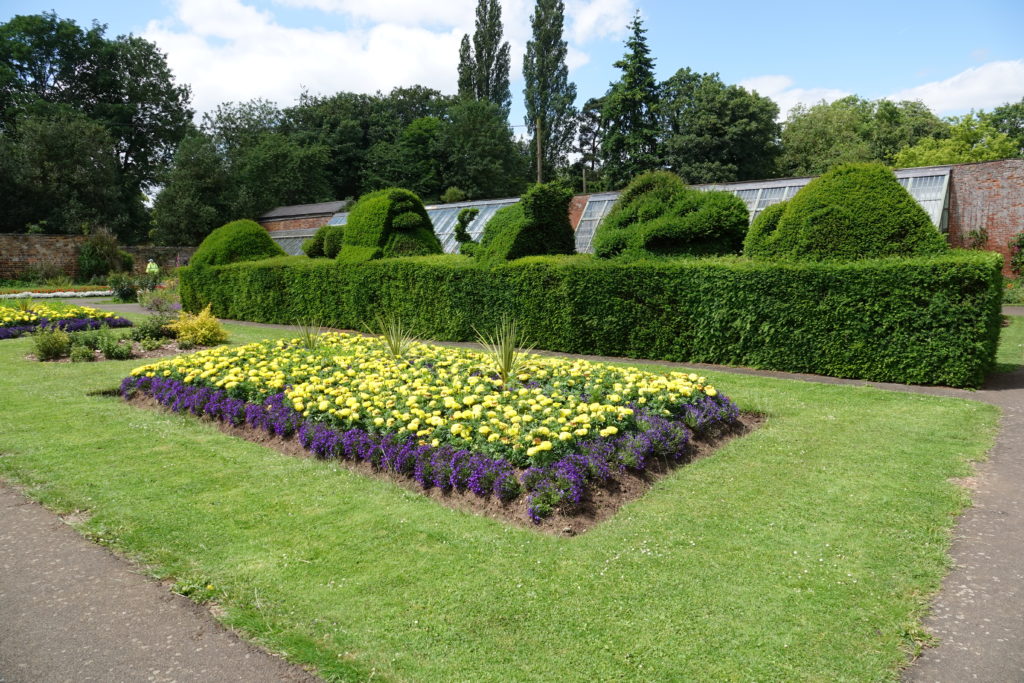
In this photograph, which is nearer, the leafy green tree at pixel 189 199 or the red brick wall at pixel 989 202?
the red brick wall at pixel 989 202


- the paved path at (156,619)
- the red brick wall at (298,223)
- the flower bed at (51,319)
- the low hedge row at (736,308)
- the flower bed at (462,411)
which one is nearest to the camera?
the paved path at (156,619)

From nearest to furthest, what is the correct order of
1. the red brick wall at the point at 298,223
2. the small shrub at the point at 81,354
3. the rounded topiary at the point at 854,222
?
1. the rounded topiary at the point at 854,222
2. the small shrub at the point at 81,354
3. the red brick wall at the point at 298,223

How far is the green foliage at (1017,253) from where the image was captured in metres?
19.6

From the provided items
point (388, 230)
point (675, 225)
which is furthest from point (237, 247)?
point (675, 225)

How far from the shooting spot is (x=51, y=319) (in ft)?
46.9

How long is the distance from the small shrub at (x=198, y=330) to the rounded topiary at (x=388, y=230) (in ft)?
11.5

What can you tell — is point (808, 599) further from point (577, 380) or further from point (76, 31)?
point (76, 31)

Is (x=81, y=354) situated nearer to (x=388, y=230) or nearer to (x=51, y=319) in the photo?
(x=51, y=319)

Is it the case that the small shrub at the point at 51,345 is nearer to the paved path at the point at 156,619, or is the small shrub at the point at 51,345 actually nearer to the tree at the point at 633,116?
the paved path at the point at 156,619

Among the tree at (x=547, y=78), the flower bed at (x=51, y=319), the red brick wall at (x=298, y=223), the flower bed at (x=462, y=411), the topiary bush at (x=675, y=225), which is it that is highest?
the tree at (x=547, y=78)

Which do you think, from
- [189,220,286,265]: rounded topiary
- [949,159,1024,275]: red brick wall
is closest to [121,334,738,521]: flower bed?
[189,220,286,265]: rounded topiary

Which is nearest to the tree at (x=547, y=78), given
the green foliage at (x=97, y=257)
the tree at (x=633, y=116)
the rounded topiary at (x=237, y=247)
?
the tree at (x=633, y=116)

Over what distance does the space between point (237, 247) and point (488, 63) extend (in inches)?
1570

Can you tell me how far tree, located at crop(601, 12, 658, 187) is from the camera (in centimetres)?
3775
